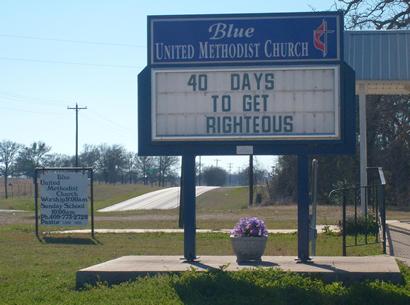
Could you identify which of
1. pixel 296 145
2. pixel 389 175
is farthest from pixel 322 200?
pixel 296 145

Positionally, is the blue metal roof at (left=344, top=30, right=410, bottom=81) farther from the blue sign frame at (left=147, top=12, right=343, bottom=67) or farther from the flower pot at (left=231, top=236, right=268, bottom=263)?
the flower pot at (left=231, top=236, right=268, bottom=263)

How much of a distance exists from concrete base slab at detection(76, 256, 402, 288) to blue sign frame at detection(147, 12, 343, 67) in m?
3.33

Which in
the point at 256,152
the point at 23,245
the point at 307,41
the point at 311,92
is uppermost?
the point at 307,41

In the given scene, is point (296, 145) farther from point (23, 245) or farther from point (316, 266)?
point (23, 245)

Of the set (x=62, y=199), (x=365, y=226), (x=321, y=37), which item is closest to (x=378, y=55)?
(x=365, y=226)

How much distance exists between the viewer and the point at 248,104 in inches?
531

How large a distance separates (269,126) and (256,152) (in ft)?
1.57

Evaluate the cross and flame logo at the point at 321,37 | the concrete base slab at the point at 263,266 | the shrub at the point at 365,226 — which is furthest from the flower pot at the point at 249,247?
the shrub at the point at 365,226

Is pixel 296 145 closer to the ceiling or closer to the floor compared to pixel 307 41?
closer to the floor

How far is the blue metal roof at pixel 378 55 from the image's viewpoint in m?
23.5

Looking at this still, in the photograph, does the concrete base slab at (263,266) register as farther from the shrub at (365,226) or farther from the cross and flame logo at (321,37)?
the shrub at (365,226)

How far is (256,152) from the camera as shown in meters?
13.5

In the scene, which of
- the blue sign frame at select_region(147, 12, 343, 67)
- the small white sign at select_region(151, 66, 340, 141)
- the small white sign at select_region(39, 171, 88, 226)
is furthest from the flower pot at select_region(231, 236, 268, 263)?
the small white sign at select_region(39, 171, 88, 226)

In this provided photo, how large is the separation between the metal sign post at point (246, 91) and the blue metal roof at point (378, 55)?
1035 cm
